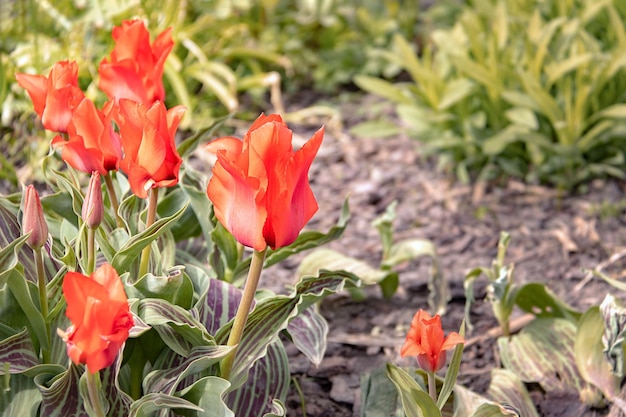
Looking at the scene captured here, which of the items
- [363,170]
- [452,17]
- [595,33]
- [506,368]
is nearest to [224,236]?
[506,368]

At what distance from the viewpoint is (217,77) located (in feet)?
11.6

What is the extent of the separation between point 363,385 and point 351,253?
3.11ft

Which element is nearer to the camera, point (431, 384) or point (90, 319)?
point (90, 319)

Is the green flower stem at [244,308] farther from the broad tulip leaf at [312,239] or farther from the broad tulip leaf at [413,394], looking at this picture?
the broad tulip leaf at [312,239]

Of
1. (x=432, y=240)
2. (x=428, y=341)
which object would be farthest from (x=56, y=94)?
(x=432, y=240)

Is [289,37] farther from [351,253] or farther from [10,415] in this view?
[10,415]

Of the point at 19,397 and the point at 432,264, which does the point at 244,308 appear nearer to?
the point at 19,397

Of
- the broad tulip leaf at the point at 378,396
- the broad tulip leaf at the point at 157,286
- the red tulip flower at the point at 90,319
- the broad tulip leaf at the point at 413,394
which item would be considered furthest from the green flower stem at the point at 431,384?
the red tulip flower at the point at 90,319

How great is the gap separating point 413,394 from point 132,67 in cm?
73

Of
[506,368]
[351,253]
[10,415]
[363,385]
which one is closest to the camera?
[10,415]

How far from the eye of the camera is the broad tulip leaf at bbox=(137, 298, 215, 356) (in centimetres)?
125

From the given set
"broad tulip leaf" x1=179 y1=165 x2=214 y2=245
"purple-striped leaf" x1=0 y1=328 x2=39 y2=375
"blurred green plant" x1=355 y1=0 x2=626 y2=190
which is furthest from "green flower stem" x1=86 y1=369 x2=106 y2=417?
"blurred green plant" x1=355 y1=0 x2=626 y2=190

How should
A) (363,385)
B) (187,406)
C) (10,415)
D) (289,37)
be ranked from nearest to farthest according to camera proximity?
(187,406) → (10,415) → (363,385) → (289,37)

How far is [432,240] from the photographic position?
2.65 m
